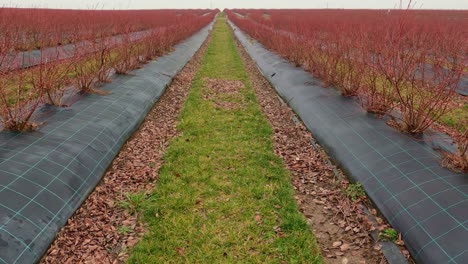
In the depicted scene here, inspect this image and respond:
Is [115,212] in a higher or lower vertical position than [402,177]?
lower

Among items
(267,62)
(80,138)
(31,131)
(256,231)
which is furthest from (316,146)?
(267,62)

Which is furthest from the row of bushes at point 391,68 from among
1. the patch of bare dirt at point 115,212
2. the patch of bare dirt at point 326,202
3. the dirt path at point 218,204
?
the patch of bare dirt at point 115,212

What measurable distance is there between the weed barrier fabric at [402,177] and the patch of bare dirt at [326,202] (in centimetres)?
22

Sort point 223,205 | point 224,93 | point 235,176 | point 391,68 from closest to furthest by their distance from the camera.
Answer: point 223,205 → point 235,176 → point 391,68 → point 224,93

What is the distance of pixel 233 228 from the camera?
374 centimetres

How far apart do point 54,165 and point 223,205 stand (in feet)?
7.65

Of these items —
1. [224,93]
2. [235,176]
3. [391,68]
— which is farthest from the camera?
[224,93]

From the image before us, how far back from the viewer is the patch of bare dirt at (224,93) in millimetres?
8148

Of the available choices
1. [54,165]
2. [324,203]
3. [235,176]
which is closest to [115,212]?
[54,165]

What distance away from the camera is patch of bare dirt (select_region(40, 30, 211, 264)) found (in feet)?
10.9

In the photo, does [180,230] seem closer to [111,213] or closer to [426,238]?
[111,213]

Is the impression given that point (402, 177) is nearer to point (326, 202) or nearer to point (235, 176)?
point (326, 202)

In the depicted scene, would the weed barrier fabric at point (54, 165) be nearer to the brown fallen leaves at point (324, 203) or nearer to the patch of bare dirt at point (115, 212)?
the patch of bare dirt at point (115, 212)

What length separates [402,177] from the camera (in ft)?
12.6
